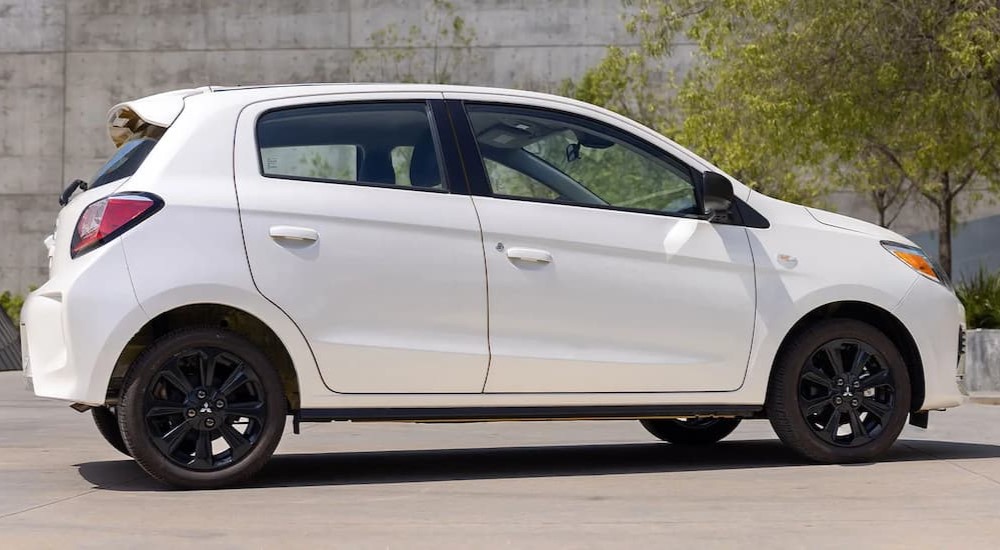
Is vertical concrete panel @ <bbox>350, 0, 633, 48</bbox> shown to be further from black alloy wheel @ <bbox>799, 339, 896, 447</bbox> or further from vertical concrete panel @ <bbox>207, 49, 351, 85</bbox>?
black alloy wheel @ <bbox>799, 339, 896, 447</bbox>

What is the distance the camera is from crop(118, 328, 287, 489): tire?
6648 millimetres

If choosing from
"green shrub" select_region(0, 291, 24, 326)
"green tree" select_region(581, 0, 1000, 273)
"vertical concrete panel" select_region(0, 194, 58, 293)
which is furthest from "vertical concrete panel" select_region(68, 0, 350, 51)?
"green tree" select_region(581, 0, 1000, 273)

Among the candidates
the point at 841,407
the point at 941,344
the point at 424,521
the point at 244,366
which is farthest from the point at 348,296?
the point at 941,344

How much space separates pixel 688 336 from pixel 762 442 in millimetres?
2105

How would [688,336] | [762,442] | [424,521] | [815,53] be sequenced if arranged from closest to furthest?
1. [424,521]
2. [688,336]
3. [762,442]
4. [815,53]

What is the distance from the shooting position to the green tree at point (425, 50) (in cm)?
3269

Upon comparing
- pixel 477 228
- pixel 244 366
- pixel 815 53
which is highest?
pixel 815 53

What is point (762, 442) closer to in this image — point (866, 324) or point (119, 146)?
point (866, 324)

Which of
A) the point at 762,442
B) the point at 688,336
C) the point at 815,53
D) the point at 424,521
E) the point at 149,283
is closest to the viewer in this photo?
the point at 424,521

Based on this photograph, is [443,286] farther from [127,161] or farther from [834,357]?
[834,357]

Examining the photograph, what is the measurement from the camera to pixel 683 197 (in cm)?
751

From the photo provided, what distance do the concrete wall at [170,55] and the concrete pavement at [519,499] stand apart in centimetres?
2448

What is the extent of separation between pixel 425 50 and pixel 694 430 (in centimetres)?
2479

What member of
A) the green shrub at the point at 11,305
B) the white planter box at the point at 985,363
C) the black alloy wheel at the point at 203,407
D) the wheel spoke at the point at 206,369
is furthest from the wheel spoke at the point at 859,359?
the green shrub at the point at 11,305
